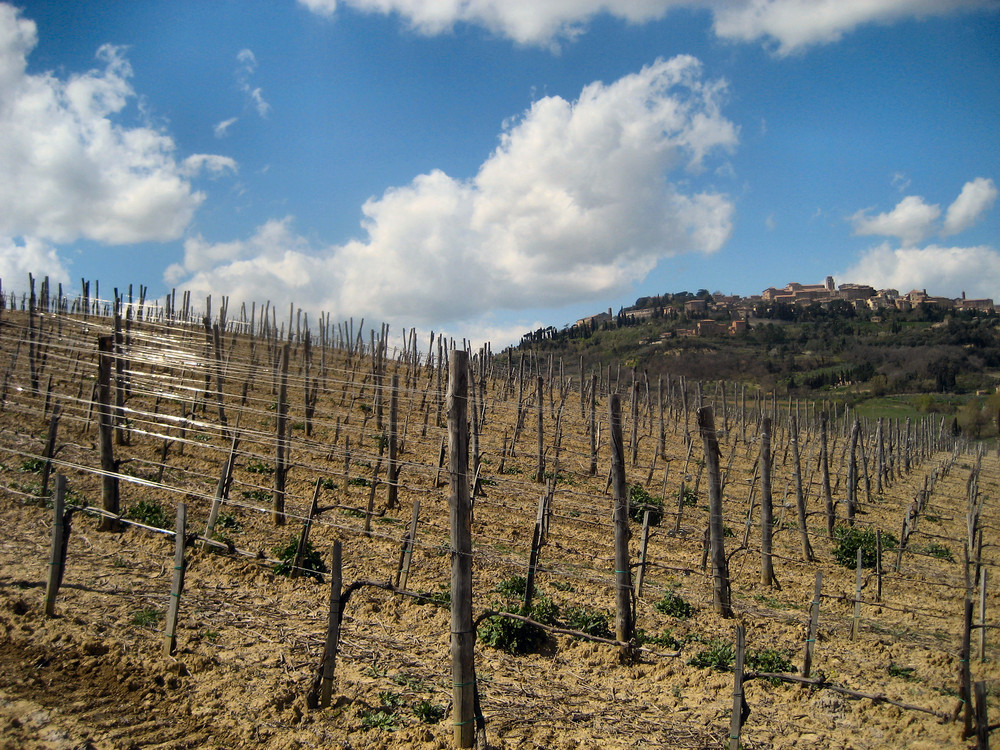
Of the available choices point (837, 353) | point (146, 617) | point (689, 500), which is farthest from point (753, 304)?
point (146, 617)

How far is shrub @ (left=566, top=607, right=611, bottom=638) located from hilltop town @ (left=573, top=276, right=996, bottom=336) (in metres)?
71.3

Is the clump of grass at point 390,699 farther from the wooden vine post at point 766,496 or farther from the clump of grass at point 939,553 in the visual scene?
the clump of grass at point 939,553

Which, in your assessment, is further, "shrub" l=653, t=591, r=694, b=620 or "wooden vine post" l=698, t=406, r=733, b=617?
"shrub" l=653, t=591, r=694, b=620

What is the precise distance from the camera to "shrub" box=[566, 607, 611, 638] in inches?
241

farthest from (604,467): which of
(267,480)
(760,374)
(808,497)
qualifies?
(760,374)

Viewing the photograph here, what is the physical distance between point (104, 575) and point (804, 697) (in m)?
7.12

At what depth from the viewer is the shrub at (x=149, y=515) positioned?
793cm

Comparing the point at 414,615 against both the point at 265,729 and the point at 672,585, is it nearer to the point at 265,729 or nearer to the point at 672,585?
the point at 265,729

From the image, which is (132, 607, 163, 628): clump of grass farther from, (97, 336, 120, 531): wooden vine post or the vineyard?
(97, 336, 120, 531): wooden vine post

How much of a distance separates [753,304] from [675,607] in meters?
117

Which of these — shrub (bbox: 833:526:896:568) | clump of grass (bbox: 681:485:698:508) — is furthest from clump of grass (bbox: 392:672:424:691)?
clump of grass (bbox: 681:485:698:508)

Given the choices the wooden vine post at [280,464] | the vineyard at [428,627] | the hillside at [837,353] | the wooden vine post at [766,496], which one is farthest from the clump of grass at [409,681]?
the hillside at [837,353]

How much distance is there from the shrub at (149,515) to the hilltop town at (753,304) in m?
71.3

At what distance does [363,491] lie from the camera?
11430 millimetres
